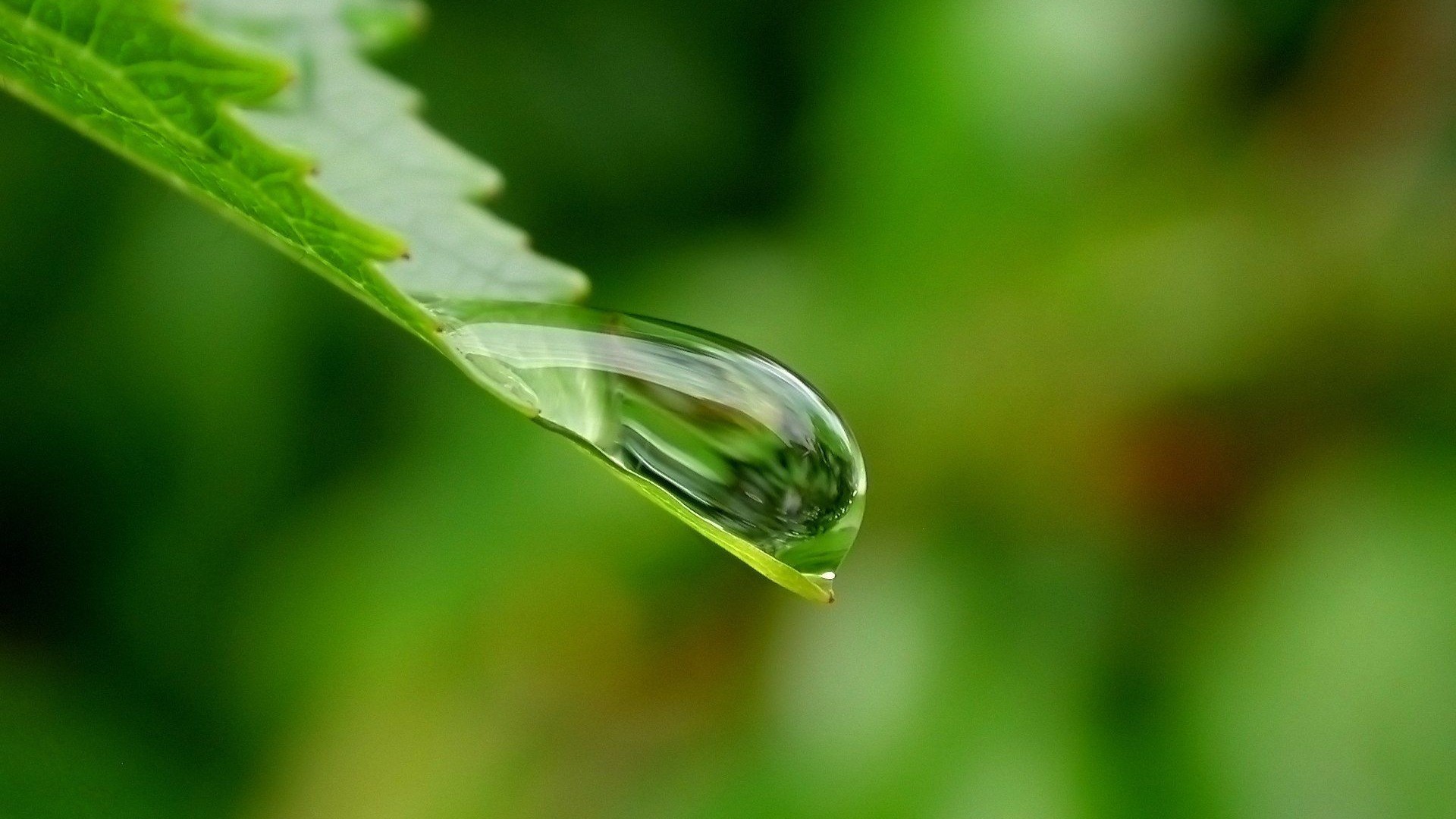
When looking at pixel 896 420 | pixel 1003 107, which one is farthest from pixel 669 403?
pixel 1003 107

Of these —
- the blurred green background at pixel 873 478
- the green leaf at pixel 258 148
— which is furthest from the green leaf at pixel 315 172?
the blurred green background at pixel 873 478

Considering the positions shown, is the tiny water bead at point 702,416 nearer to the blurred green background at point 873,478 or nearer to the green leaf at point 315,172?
the green leaf at point 315,172

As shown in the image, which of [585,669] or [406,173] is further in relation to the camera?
[585,669]

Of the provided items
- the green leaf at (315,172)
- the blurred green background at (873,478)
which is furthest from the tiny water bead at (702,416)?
the blurred green background at (873,478)

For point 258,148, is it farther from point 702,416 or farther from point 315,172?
point 702,416

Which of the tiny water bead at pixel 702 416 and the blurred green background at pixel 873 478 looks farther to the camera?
the blurred green background at pixel 873 478

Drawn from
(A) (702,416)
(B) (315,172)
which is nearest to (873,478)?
(A) (702,416)

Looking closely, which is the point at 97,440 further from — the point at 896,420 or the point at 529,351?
the point at 529,351
